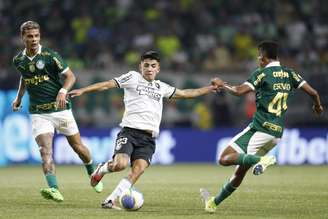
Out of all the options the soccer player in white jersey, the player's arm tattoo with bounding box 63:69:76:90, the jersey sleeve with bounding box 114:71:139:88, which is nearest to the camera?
the soccer player in white jersey

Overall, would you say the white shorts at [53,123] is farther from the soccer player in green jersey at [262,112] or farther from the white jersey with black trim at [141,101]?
the soccer player in green jersey at [262,112]

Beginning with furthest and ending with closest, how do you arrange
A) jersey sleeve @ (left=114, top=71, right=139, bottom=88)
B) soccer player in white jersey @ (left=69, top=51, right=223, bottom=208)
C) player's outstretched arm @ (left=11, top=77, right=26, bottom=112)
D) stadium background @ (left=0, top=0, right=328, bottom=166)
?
1. stadium background @ (left=0, top=0, right=328, bottom=166)
2. player's outstretched arm @ (left=11, top=77, right=26, bottom=112)
3. jersey sleeve @ (left=114, top=71, right=139, bottom=88)
4. soccer player in white jersey @ (left=69, top=51, right=223, bottom=208)

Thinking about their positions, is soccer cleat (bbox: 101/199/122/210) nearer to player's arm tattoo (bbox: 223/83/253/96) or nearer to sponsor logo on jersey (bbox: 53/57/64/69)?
player's arm tattoo (bbox: 223/83/253/96)

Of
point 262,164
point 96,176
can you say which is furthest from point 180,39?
point 262,164

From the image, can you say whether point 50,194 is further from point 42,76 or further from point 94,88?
point 42,76

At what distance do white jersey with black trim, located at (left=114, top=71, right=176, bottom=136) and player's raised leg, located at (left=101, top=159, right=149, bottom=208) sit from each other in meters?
0.48

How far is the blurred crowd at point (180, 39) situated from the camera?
2444cm

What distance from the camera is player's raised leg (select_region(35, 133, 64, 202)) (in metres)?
12.1

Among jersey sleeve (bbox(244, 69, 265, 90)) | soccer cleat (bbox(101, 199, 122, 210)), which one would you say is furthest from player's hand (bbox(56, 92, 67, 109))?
jersey sleeve (bbox(244, 69, 265, 90))

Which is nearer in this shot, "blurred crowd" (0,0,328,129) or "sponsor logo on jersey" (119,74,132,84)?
"sponsor logo on jersey" (119,74,132,84)

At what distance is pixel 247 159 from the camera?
36.2ft

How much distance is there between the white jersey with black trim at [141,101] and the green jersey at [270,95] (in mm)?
1253

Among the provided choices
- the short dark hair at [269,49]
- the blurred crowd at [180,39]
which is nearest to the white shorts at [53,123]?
the short dark hair at [269,49]

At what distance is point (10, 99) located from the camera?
23016 millimetres
